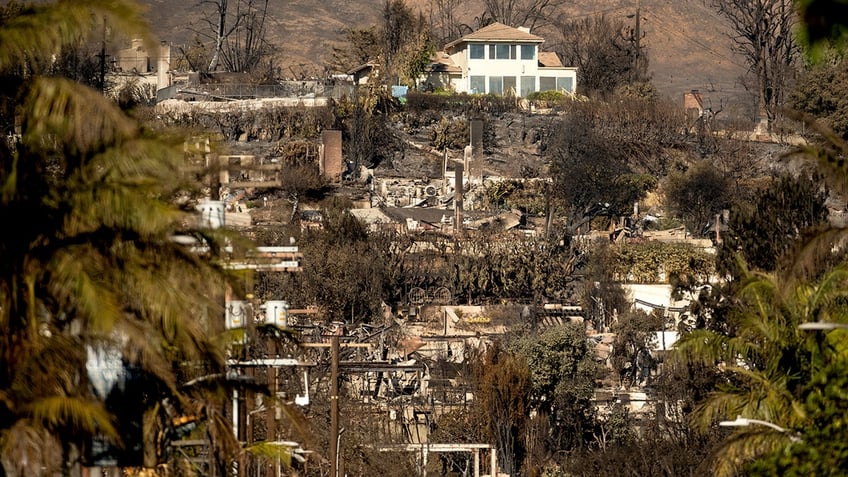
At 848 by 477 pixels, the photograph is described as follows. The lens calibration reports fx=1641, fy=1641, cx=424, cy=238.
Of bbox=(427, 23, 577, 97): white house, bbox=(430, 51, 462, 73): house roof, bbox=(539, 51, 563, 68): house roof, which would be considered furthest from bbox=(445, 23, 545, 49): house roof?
bbox=(539, 51, 563, 68): house roof

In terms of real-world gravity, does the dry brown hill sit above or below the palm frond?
above

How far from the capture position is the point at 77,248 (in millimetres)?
9547

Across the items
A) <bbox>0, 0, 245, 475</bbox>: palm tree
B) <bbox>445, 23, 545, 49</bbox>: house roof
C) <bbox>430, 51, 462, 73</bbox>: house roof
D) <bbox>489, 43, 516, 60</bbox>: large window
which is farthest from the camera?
<bbox>430, 51, 462, 73</bbox>: house roof

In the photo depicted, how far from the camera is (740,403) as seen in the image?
54.4 ft

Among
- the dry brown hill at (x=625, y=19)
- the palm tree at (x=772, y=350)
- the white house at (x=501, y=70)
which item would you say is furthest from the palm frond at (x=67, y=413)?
the dry brown hill at (x=625, y=19)

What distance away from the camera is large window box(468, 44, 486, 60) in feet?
262

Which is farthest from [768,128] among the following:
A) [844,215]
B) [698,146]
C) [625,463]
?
[625,463]

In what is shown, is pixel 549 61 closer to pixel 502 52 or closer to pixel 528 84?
pixel 528 84

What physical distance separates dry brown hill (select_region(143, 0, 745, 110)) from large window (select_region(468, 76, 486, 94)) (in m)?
50.7

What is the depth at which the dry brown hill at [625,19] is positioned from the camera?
452 ft

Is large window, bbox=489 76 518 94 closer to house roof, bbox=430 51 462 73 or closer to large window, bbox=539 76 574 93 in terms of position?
large window, bbox=539 76 574 93

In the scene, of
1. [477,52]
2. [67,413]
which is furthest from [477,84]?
[67,413]

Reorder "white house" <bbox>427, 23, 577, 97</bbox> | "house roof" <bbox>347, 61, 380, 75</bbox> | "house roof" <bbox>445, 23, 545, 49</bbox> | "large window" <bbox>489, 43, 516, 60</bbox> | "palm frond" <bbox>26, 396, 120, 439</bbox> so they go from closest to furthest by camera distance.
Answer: "palm frond" <bbox>26, 396, 120, 439</bbox>
"house roof" <bbox>347, 61, 380, 75</bbox>
"house roof" <bbox>445, 23, 545, 49</bbox>
"white house" <bbox>427, 23, 577, 97</bbox>
"large window" <bbox>489, 43, 516, 60</bbox>

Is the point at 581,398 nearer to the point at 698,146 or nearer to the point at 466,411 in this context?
the point at 466,411
